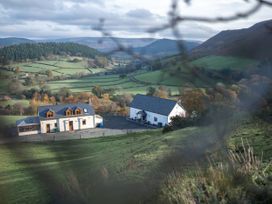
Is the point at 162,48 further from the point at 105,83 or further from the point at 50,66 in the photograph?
the point at 105,83

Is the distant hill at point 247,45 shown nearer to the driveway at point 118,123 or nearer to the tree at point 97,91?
the tree at point 97,91

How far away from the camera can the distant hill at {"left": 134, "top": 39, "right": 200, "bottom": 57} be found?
3.02 feet

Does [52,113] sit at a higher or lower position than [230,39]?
lower

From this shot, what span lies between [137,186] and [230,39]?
0.60 metres

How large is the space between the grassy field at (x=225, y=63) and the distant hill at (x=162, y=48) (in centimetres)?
6

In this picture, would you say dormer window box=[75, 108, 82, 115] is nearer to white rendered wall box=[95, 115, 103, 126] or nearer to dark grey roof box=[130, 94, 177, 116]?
white rendered wall box=[95, 115, 103, 126]

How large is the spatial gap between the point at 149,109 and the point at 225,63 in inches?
1990

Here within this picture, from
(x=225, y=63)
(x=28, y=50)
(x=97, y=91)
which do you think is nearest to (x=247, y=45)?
(x=225, y=63)

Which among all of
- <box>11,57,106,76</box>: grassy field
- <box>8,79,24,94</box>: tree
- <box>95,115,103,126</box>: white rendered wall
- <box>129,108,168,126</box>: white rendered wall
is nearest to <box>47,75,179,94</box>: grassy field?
<box>11,57,106,76</box>: grassy field

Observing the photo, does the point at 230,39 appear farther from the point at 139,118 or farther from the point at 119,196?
the point at 139,118

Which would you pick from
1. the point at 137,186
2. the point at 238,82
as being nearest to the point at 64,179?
the point at 137,186

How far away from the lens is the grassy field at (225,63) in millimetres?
1012

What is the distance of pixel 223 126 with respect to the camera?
1.10 metres

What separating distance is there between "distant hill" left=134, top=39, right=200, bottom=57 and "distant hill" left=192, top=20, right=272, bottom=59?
6 cm
